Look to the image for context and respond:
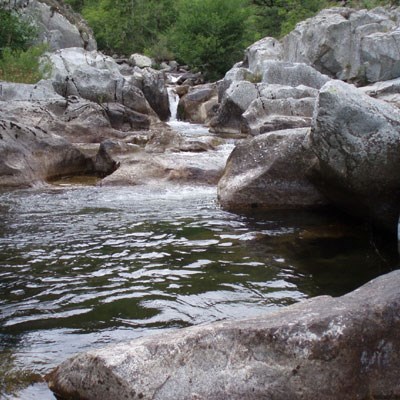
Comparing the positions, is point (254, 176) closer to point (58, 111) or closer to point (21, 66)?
point (58, 111)

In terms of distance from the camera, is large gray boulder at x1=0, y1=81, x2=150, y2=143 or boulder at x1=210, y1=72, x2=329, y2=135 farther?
boulder at x1=210, y1=72, x2=329, y2=135

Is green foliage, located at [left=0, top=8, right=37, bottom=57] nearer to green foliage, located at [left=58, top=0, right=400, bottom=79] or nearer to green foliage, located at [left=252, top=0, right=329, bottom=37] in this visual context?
green foliage, located at [left=58, top=0, right=400, bottom=79]

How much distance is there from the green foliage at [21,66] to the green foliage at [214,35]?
1492cm

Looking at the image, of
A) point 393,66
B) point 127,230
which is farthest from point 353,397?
point 393,66

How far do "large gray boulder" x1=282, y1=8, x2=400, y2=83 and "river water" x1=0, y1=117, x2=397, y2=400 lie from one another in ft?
57.3

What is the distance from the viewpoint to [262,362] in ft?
9.73

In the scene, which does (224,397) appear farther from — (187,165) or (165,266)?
(187,165)

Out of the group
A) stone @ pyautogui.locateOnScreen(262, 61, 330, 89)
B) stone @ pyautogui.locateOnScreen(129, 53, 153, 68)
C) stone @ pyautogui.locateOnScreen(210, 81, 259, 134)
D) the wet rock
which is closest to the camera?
the wet rock

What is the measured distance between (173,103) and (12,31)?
28.7ft

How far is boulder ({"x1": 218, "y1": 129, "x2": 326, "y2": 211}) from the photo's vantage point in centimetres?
770

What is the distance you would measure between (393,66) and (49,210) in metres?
18.7

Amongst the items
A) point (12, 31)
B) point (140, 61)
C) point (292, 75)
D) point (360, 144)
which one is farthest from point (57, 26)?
point (360, 144)

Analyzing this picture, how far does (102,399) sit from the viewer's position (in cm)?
295

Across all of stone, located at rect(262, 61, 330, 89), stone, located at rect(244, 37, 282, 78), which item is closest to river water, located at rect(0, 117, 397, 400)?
stone, located at rect(262, 61, 330, 89)
